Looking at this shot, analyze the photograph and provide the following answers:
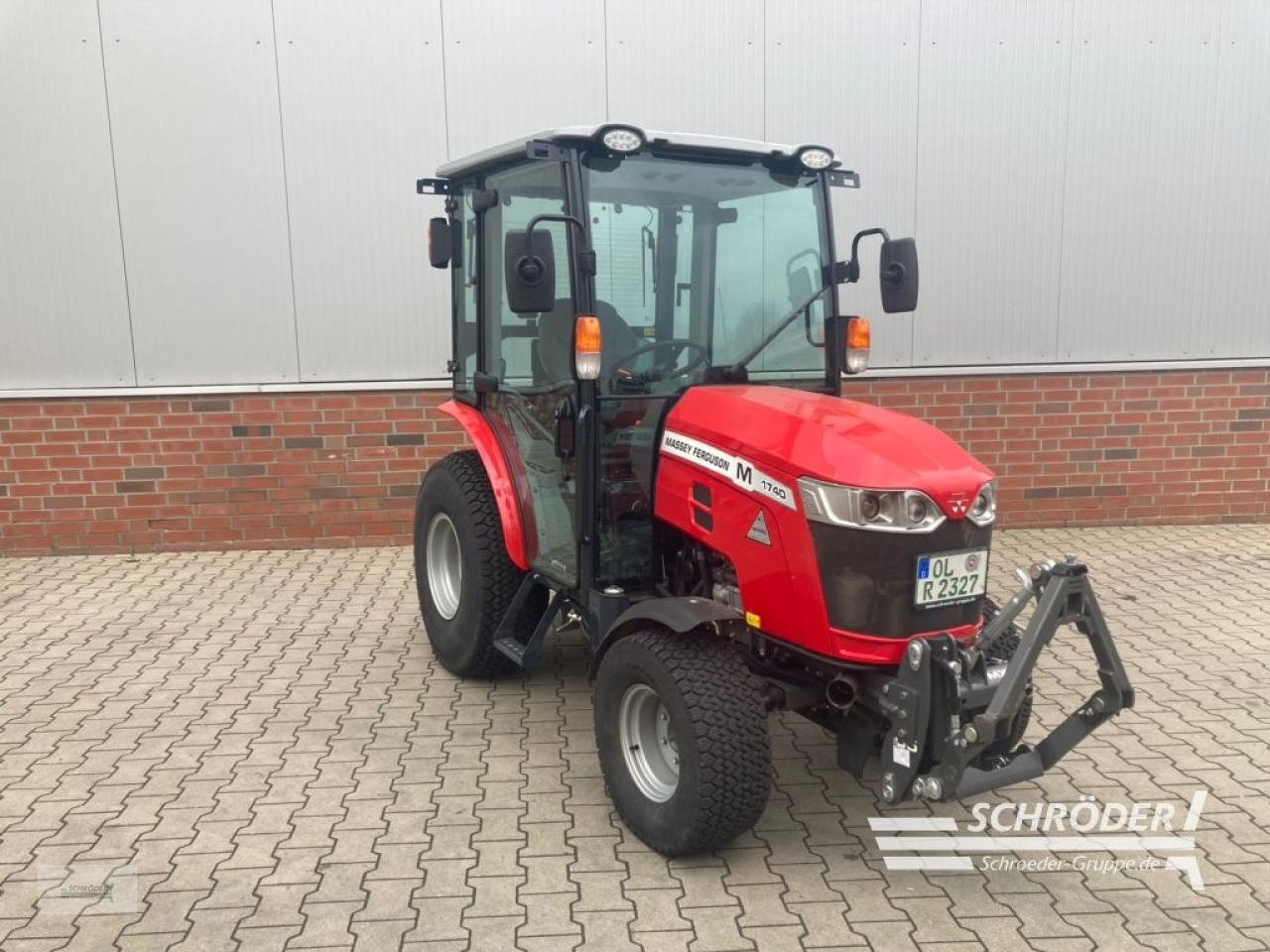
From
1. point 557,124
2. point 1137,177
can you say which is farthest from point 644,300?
point 1137,177

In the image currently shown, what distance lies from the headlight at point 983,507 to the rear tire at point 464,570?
6.58 ft

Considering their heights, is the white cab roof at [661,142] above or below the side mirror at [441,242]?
above

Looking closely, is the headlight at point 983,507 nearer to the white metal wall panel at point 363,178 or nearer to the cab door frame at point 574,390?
the cab door frame at point 574,390

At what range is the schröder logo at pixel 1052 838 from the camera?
3.00 metres

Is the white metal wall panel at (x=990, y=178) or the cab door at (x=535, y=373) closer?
the cab door at (x=535, y=373)

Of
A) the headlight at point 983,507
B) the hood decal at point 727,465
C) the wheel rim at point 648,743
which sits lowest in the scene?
the wheel rim at point 648,743

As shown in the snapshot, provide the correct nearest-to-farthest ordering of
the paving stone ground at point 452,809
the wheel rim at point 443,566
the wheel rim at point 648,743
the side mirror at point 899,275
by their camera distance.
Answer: the paving stone ground at point 452,809
the wheel rim at point 648,743
the side mirror at point 899,275
the wheel rim at point 443,566

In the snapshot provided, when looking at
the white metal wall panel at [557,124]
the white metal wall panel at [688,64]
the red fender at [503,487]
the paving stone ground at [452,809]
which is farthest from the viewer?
the white metal wall panel at [688,64]

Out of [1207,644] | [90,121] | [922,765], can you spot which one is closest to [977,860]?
[922,765]

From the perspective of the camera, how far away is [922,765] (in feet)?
8.79

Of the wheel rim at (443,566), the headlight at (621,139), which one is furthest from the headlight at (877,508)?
the wheel rim at (443,566)

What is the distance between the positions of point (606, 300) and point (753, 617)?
124 cm

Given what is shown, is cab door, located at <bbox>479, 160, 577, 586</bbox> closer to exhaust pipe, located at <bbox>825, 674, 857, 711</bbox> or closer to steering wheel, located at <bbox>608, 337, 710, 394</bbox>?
steering wheel, located at <bbox>608, 337, 710, 394</bbox>

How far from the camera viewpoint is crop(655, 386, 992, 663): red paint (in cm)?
282
